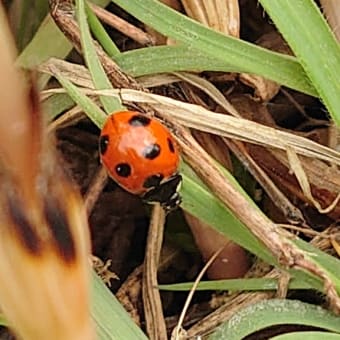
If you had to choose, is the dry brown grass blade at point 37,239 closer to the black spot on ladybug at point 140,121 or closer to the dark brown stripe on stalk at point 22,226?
the dark brown stripe on stalk at point 22,226

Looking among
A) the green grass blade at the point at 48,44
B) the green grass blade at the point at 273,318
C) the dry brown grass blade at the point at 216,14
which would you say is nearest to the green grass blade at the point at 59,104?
the green grass blade at the point at 48,44

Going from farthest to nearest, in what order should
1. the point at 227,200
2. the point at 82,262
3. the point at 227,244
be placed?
1. the point at 227,244
2. the point at 227,200
3. the point at 82,262

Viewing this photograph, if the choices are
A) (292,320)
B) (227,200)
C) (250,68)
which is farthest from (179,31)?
(292,320)

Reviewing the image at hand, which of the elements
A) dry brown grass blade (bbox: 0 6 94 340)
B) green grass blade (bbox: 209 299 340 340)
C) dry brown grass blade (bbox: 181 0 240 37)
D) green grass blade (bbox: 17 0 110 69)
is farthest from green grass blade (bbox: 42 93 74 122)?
dry brown grass blade (bbox: 0 6 94 340)

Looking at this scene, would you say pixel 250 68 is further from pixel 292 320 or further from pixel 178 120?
pixel 292 320

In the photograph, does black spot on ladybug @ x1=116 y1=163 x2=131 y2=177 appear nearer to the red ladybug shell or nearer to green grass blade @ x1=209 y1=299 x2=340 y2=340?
the red ladybug shell

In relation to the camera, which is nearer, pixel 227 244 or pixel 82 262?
pixel 82 262
